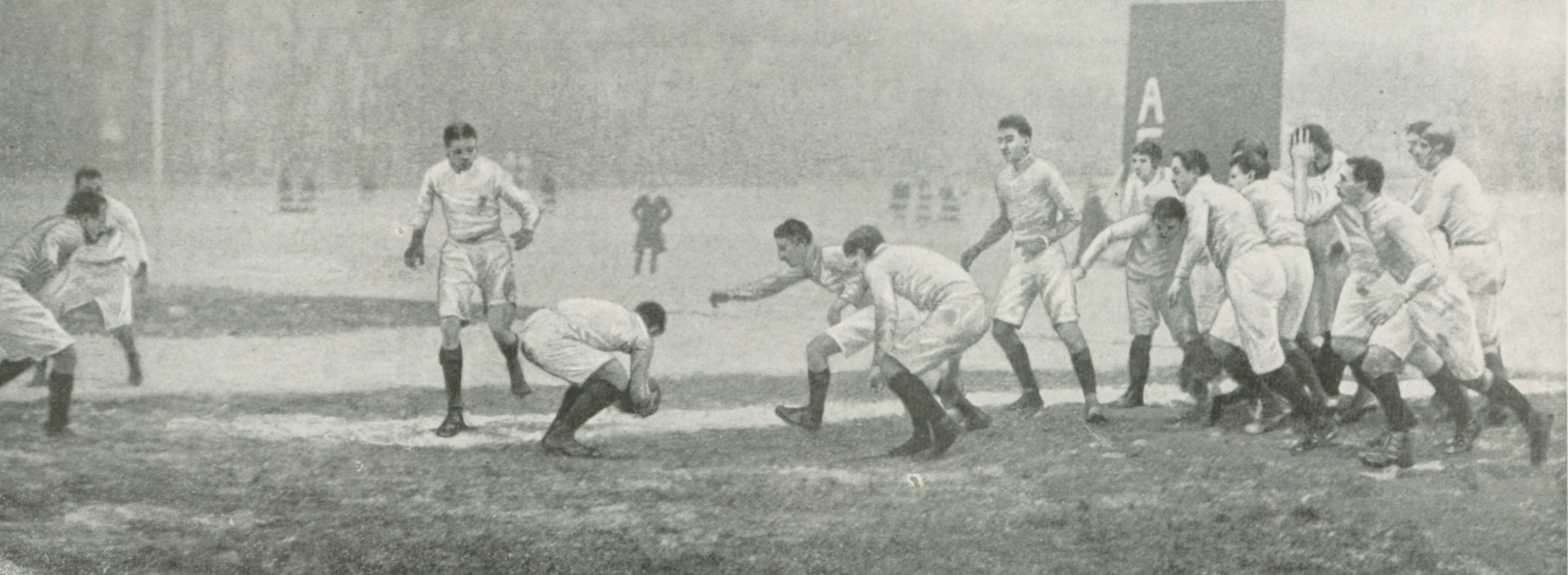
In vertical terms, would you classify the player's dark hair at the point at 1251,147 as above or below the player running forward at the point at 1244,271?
above

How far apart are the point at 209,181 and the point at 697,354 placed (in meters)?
2.06

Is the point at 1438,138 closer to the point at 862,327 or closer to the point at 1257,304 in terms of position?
the point at 1257,304

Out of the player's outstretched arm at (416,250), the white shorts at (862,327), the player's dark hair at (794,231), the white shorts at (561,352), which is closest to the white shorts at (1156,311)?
the white shorts at (862,327)

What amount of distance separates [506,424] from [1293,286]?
10.1ft

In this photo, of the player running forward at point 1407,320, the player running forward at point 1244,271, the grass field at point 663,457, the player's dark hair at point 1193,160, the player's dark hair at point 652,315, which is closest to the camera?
the grass field at point 663,457

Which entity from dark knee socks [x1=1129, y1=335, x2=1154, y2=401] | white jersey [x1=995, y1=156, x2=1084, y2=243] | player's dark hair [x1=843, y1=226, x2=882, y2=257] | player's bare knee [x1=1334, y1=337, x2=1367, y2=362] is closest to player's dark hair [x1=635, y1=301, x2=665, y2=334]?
player's dark hair [x1=843, y1=226, x2=882, y2=257]

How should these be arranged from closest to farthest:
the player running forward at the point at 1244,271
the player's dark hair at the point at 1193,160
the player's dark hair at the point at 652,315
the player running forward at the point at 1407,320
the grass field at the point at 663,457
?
1. the grass field at the point at 663,457
2. the player running forward at the point at 1407,320
3. the player running forward at the point at 1244,271
4. the player's dark hair at the point at 652,315
5. the player's dark hair at the point at 1193,160

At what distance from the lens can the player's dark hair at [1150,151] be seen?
17.7ft

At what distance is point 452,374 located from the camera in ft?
17.3

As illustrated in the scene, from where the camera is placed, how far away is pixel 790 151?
5.56m

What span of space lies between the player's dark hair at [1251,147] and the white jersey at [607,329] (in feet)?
7.89

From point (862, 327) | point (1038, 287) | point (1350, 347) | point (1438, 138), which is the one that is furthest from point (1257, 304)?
point (862, 327)

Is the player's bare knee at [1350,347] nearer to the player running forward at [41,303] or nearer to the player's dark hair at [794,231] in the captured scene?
the player's dark hair at [794,231]

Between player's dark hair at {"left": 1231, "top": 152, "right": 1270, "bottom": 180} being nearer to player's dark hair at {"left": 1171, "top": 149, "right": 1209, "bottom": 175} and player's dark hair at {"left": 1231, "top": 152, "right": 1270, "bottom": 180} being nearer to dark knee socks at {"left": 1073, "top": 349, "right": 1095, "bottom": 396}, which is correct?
player's dark hair at {"left": 1171, "top": 149, "right": 1209, "bottom": 175}
